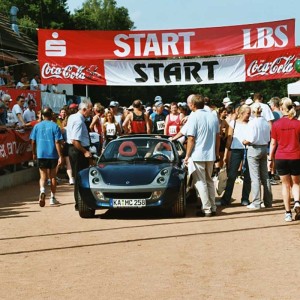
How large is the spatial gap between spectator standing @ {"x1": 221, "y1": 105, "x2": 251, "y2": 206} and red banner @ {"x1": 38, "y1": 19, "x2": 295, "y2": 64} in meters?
5.19

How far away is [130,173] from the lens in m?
11.9

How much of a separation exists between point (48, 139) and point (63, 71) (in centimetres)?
467

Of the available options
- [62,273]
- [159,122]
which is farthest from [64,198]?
[62,273]

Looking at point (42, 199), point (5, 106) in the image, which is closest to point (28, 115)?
point (5, 106)

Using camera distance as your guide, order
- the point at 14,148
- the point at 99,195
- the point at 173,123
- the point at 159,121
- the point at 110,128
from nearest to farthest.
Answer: the point at 99,195 → the point at 173,123 → the point at 110,128 → the point at 14,148 → the point at 159,121

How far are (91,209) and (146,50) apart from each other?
742 centimetres

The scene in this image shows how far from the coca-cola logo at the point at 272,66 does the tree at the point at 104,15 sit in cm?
6692

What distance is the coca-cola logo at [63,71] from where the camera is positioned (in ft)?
59.9

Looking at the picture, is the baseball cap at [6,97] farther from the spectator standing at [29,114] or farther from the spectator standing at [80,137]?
the spectator standing at [80,137]

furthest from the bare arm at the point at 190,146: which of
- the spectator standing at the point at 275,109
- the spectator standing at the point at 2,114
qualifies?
the spectator standing at the point at 2,114

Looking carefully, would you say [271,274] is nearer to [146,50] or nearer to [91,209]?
[91,209]

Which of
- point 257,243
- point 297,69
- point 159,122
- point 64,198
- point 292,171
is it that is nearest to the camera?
point 257,243

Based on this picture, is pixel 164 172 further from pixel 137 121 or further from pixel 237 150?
pixel 137 121

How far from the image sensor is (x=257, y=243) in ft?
30.6
